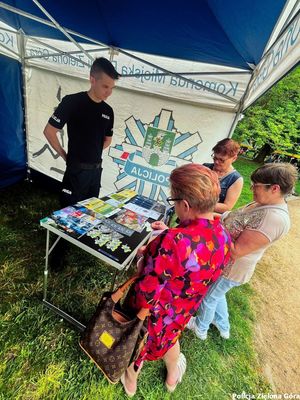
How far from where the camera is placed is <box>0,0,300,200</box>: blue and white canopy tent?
68.3 inches

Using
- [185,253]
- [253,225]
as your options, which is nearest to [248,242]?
[253,225]

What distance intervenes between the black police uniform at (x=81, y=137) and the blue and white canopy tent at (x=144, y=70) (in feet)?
2.77

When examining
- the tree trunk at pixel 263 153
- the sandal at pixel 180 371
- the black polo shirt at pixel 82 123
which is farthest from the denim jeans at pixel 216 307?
the tree trunk at pixel 263 153

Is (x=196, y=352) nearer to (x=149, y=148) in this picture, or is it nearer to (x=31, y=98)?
(x=149, y=148)

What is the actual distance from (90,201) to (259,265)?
129 inches

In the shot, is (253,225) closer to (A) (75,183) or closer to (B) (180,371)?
(B) (180,371)

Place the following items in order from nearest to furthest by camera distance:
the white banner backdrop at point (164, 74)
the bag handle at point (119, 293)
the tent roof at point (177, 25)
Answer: the bag handle at point (119, 293), the tent roof at point (177, 25), the white banner backdrop at point (164, 74)

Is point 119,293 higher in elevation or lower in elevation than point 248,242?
lower

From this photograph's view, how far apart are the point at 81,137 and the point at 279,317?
3.23m

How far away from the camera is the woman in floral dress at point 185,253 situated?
101 centimetres

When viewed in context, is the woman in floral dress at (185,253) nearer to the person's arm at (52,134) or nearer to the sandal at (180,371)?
the sandal at (180,371)

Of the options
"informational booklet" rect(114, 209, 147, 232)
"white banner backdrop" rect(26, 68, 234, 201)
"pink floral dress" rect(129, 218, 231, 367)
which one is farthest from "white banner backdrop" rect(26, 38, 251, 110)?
"pink floral dress" rect(129, 218, 231, 367)

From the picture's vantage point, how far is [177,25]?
1964 millimetres

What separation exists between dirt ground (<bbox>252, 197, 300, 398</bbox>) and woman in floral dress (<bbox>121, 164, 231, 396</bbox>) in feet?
5.64
